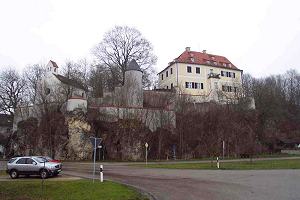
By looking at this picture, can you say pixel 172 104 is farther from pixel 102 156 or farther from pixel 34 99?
pixel 34 99

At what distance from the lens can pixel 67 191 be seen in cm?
2192

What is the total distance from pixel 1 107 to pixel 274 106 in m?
55.9

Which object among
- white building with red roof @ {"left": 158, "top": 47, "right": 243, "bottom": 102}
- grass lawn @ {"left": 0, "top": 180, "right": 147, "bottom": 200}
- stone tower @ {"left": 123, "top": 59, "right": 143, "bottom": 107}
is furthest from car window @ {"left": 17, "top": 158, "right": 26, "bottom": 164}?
white building with red roof @ {"left": 158, "top": 47, "right": 243, "bottom": 102}

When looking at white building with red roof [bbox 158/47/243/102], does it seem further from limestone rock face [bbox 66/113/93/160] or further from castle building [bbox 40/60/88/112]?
limestone rock face [bbox 66/113/93/160]

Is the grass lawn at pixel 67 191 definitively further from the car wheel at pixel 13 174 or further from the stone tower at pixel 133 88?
the stone tower at pixel 133 88

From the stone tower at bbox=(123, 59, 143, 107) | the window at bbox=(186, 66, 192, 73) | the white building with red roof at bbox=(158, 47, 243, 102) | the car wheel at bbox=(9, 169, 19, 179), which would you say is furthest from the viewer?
the window at bbox=(186, 66, 192, 73)

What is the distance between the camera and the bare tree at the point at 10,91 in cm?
7281

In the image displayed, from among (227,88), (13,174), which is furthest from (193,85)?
(13,174)

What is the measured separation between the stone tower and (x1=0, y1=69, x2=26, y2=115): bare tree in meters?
23.5

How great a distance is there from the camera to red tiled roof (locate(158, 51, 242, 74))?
274ft

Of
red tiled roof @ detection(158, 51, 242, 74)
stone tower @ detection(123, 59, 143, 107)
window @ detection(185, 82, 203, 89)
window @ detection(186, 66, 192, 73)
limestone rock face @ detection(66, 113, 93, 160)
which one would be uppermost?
red tiled roof @ detection(158, 51, 242, 74)

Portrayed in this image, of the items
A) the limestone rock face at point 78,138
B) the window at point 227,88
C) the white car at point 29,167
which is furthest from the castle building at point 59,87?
the white car at point 29,167

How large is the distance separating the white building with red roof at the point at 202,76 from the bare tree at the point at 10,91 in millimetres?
31633

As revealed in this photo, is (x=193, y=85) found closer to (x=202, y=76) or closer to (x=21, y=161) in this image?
(x=202, y=76)
